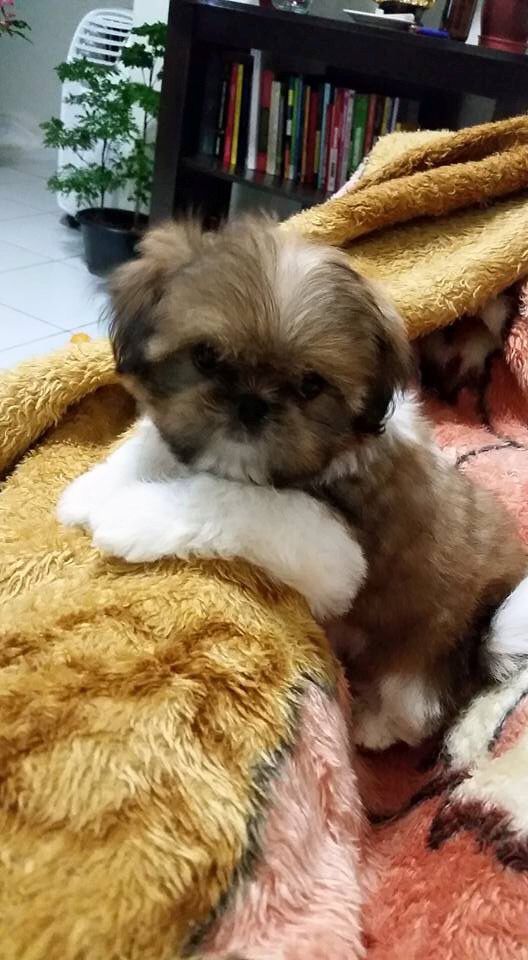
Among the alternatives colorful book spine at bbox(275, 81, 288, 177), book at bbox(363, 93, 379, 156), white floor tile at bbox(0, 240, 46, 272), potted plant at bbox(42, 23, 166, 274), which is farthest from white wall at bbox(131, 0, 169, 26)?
book at bbox(363, 93, 379, 156)

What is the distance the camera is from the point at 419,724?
129cm

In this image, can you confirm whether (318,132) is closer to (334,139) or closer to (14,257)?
(334,139)

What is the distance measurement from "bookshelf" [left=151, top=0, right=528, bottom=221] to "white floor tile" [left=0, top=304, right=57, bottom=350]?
0.68 meters

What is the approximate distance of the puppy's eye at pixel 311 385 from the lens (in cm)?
105

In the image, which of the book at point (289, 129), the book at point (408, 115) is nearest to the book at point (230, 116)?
the book at point (289, 129)

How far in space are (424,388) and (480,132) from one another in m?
0.59

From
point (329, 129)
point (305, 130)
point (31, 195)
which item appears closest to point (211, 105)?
point (305, 130)

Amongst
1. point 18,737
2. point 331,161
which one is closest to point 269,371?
point 18,737

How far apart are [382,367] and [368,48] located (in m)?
2.21

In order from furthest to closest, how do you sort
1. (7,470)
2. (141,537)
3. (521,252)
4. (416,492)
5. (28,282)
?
(28,282), (521,252), (7,470), (416,492), (141,537)

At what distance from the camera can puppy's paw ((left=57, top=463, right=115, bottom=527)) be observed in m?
1.19

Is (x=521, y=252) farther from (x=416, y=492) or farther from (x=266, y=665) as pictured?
(x=266, y=665)

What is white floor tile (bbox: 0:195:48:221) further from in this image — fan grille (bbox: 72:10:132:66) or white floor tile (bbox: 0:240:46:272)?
fan grille (bbox: 72:10:132:66)

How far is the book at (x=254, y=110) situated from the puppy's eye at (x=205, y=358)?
2713 mm
